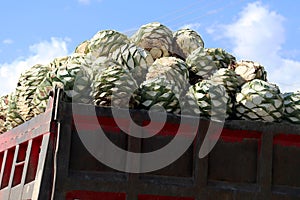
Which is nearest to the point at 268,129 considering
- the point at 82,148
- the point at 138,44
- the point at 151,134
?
the point at 151,134

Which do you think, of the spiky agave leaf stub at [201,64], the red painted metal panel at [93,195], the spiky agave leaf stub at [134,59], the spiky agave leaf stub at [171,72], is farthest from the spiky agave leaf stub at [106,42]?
the red painted metal panel at [93,195]

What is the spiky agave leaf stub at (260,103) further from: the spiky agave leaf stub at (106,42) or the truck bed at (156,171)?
the spiky agave leaf stub at (106,42)

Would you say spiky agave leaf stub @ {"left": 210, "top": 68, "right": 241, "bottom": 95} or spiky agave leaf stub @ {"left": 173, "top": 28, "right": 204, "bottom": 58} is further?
spiky agave leaf stub @ {"left": 173, "top": 28, "right": 204, "bottom": 58}

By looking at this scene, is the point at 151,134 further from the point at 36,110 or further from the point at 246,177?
the point at 36,110

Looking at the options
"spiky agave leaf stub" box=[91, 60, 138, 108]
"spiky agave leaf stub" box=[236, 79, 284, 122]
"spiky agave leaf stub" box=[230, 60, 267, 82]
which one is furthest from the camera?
"spiky agave leaf stub" box=[230, 60, 267, 82]

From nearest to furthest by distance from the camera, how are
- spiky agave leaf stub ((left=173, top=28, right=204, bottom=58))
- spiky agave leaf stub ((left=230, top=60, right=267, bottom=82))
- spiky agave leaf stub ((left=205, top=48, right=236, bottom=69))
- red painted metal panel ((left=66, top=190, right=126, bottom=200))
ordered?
red painted metal panel ((left=66, top=190, right=126, bottom=200))
spiky agave leaf stub ((left=230, top=60, right=267, bottom=82))
spiky agave leaf stub ((left=205, top=48, right=236, bottom=69))
spiky agave leaf stub ((left=173, top=28, right=204, bottom=58))

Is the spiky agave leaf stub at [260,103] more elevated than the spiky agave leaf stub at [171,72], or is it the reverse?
the spiky agave leaf stub at [171,72]

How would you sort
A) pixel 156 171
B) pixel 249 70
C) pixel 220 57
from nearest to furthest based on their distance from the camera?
pixel 156 171, pixel 249 70, pixel 220 57

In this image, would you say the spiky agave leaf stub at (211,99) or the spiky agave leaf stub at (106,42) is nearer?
the spiky agave leaf stub at (211,99)

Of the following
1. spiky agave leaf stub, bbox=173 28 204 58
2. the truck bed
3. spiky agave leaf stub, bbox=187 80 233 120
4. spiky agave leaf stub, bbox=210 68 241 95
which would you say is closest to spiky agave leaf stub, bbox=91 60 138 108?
the truck bed

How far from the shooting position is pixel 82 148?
14.4 ft

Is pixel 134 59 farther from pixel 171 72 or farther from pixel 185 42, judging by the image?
pixel 185 42

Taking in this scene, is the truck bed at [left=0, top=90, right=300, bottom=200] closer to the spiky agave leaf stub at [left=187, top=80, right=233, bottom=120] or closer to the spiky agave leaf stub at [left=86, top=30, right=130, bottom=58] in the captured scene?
the spiky agave leaf stub at [left=187, top=80, right=233, bottom=120]

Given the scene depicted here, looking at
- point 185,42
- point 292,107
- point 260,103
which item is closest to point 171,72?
point 260,103
